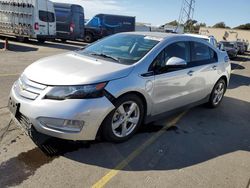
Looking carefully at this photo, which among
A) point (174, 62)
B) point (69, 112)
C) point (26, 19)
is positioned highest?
point (26, 19)

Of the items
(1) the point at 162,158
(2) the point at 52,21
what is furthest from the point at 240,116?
(2) the point at 52,21

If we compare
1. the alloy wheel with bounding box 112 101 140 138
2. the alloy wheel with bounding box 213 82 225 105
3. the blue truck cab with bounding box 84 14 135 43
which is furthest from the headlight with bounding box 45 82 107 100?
the blue truck cab with bounding box 84 14 135 43

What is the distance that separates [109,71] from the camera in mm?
3969

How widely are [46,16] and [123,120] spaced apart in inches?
622

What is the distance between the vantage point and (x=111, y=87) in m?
3.84

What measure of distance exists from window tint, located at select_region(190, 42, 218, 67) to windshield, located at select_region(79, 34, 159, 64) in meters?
1.03

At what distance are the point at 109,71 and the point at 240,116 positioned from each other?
12.0 ft

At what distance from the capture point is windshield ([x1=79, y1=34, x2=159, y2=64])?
14.9ft

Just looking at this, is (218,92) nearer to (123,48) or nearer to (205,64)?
(205,64)

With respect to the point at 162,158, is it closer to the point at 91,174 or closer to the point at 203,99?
the point at 91,174

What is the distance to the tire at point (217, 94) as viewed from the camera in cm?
643

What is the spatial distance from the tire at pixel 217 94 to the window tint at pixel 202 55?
23.5 inches

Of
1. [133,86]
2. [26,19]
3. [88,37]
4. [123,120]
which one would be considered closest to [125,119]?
[123,120]

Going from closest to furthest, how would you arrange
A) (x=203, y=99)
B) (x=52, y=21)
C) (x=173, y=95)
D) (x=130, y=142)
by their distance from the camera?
(x=130, y=142) < (x=173, y=95) < (x=203, y=99) < (x=52, y=21)
